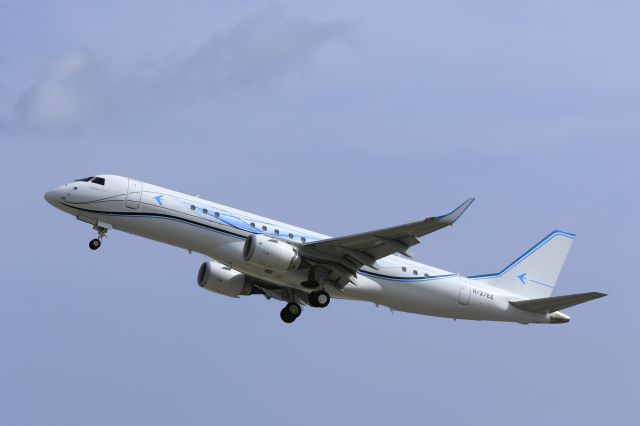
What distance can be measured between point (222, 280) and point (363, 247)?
7.81 m

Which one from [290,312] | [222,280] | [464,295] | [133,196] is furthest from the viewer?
[222,280]

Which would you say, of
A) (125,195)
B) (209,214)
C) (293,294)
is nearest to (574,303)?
(293,294)

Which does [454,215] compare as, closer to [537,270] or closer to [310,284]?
[310,284]

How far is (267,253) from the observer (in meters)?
44.4

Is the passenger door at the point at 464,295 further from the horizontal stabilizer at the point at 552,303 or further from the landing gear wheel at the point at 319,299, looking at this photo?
the landing gear wheel at the point at 319,299

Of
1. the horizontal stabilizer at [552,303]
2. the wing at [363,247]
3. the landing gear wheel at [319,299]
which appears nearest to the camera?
the wing at [363,247]

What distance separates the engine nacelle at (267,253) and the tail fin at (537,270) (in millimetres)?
9494

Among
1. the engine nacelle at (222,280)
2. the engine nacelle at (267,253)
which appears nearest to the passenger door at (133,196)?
the engine nacelle at (267,253)

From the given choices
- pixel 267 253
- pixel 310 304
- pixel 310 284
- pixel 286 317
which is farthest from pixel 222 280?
pixel 267 253

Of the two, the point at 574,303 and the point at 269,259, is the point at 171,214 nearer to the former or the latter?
the point at 269,259

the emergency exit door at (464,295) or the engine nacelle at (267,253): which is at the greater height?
the emergency exit door at (464,295)

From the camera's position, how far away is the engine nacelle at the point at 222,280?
50188 millimetres

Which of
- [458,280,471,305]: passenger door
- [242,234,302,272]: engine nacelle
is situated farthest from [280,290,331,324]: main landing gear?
[458,280,471,305]: passenger door

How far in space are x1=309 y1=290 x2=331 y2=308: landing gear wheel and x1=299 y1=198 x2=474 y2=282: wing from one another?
3.75 feet
